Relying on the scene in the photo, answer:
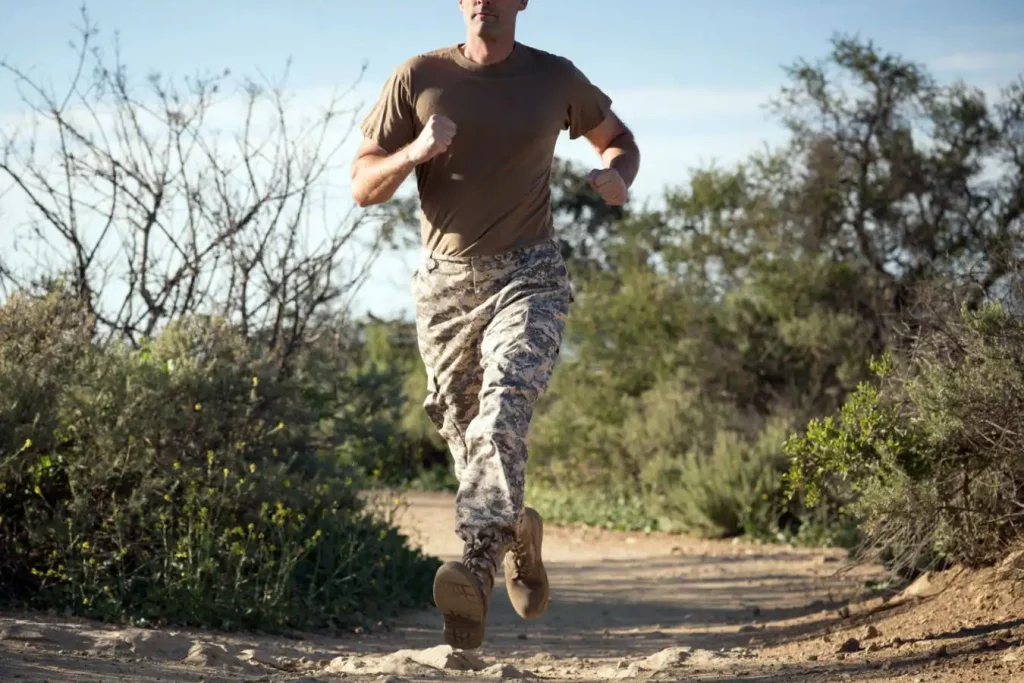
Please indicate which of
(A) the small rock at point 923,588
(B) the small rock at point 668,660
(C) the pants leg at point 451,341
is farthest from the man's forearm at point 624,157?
(A) the small rock at point 923,588

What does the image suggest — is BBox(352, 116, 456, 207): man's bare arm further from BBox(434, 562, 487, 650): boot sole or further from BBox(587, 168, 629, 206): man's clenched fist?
BBox(434, 562, 487, 650): boot sole

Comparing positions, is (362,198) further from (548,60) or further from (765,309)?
(765,309)

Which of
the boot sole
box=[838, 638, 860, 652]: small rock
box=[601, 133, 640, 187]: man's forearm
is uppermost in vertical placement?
box=[601, 133, 640, 187]: man's forearm

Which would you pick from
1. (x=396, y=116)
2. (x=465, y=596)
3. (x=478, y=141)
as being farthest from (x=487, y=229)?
(x=465, y=596)

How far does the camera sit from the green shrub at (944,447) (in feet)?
19.1

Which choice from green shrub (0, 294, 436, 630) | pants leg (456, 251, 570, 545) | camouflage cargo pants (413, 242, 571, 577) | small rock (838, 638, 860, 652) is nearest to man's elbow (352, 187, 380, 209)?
camouflage cargo pants (413, 242, 571, 577)

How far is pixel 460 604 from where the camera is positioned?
14.5 ft

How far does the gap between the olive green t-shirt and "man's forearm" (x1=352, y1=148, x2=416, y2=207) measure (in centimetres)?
12

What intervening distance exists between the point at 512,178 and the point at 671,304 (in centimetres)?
1220

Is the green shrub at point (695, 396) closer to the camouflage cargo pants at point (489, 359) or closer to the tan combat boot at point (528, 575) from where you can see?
the tan combat boot at point (528, 575)

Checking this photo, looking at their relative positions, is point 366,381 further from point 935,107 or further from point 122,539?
point 935,107

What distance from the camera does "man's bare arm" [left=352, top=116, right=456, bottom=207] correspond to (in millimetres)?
4480

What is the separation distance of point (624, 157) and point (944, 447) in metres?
2.24

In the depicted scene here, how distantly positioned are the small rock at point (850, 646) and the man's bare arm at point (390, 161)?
2926mm
